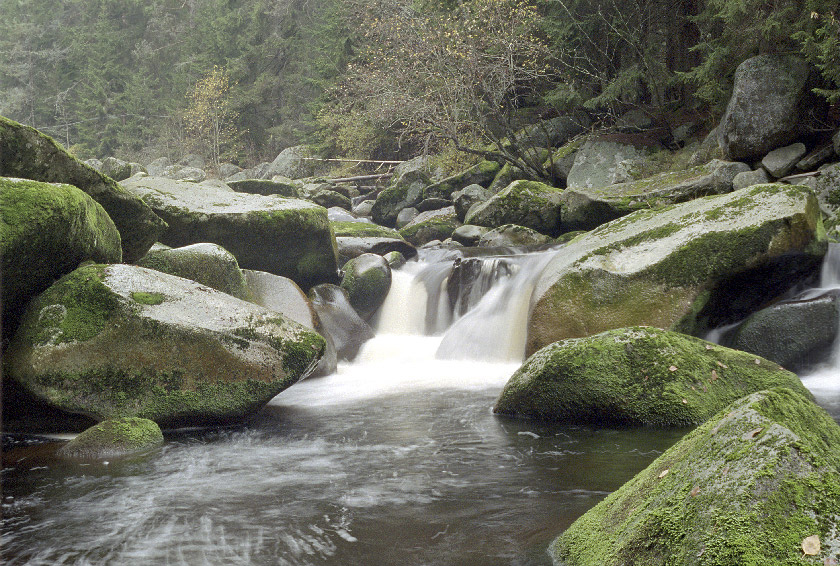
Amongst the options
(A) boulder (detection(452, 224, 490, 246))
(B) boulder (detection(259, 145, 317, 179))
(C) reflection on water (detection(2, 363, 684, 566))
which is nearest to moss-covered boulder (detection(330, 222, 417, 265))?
(A) boulder (detection(452, 224, 490, 246))

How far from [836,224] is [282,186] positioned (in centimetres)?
1393

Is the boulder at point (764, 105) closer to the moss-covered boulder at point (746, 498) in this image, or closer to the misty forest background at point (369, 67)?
the misty forest background at point (369, 67)

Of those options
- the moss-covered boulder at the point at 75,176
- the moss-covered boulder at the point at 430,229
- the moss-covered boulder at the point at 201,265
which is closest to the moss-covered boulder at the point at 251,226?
the moss-covered boulder at the point at 75,176

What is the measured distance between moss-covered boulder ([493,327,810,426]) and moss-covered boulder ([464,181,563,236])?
8.36 m

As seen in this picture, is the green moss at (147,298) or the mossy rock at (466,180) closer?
the green moss at (147,298)

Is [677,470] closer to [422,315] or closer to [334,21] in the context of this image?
[422,315]

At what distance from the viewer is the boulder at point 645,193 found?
1248 centimetres

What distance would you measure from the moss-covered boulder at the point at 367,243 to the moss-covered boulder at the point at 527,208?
2042 mm

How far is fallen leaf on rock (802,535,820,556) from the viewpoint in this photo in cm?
189

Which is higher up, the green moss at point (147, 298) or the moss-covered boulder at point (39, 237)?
the moss-covered boulder at point (39, 237)

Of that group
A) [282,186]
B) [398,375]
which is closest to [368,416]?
[398,375]

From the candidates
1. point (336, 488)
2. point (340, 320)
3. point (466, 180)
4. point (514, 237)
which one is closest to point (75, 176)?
point (340, 320)

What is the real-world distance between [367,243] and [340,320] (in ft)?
11.2

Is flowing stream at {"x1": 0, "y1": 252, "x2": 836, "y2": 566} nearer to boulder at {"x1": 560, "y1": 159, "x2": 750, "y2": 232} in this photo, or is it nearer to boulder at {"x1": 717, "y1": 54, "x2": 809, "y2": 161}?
boulder at {"x1": 560, "y1": 159, "x2": 750, "y2": 232}
